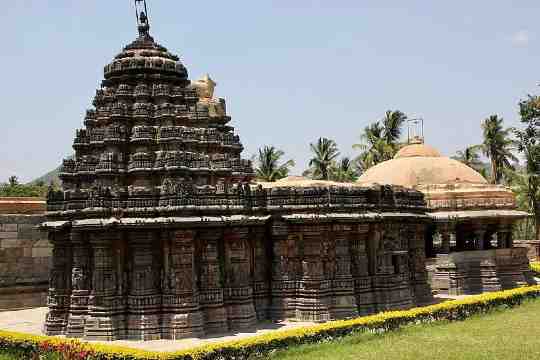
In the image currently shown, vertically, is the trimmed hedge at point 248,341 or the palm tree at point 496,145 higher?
the palm tree at point 496,145

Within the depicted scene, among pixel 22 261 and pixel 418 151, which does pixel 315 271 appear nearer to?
pixel 22 261

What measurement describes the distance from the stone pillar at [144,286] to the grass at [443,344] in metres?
3.59

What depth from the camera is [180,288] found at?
1566 centimetres

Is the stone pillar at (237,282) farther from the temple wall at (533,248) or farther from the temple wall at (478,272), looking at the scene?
the temple wall at (533,248)

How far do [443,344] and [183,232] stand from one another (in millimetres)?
6295

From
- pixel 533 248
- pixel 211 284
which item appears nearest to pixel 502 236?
pixel 533 248

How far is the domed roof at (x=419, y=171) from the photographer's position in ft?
90.3

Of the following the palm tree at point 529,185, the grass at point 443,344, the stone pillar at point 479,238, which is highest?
the palm tree at point 529,185

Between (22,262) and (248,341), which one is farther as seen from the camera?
(22,262)

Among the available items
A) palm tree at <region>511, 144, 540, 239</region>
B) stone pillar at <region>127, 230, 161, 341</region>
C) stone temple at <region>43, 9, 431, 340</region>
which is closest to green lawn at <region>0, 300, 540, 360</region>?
stone temple at <region>43, 9, 431, 340</region>

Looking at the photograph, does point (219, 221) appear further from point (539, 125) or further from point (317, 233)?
point (539, 125)

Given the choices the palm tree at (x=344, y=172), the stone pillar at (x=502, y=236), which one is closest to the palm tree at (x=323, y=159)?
the palm tree at (x=344, y=172)

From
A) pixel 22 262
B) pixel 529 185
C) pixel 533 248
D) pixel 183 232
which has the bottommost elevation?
pixel 533 248

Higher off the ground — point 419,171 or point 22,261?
point 419,171
